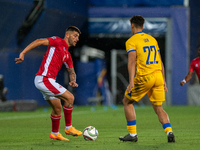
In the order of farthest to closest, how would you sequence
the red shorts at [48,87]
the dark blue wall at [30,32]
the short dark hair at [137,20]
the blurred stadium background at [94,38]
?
the blurred stadium background at [94,38] < the dark blue wall at [30,32] < the red shorts at [48,87] < the short dark hair at [137,20]

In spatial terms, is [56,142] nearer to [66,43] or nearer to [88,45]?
[66,43]

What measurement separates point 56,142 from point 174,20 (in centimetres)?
1677

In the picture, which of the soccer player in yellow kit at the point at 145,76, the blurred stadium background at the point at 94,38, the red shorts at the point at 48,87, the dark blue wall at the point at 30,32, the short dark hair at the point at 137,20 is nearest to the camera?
the soccer player in yellow kit at the point at 145,76

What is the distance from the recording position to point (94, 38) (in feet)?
80.8

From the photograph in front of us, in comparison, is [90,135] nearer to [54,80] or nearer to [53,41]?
[54,80]

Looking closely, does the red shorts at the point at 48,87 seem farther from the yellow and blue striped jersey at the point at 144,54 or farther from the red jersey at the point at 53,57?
the yellow and blue striped jersey at the point at 144,54

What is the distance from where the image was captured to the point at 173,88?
22328mm

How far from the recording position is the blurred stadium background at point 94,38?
19016mm

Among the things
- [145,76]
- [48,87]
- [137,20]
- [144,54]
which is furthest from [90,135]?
[137,20]

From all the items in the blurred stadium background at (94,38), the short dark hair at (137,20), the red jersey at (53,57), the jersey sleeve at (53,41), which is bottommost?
the blurred stadium background at (94,38)

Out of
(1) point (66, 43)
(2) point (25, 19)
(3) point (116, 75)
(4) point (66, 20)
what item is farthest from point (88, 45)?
(1) point (66, 43)

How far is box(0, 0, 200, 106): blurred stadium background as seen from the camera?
1902cm

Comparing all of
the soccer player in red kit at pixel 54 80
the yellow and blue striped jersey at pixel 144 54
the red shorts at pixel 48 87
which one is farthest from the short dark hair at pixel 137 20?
the red shorts at pixel 48 87

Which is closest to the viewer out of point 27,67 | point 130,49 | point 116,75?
point 130,49
